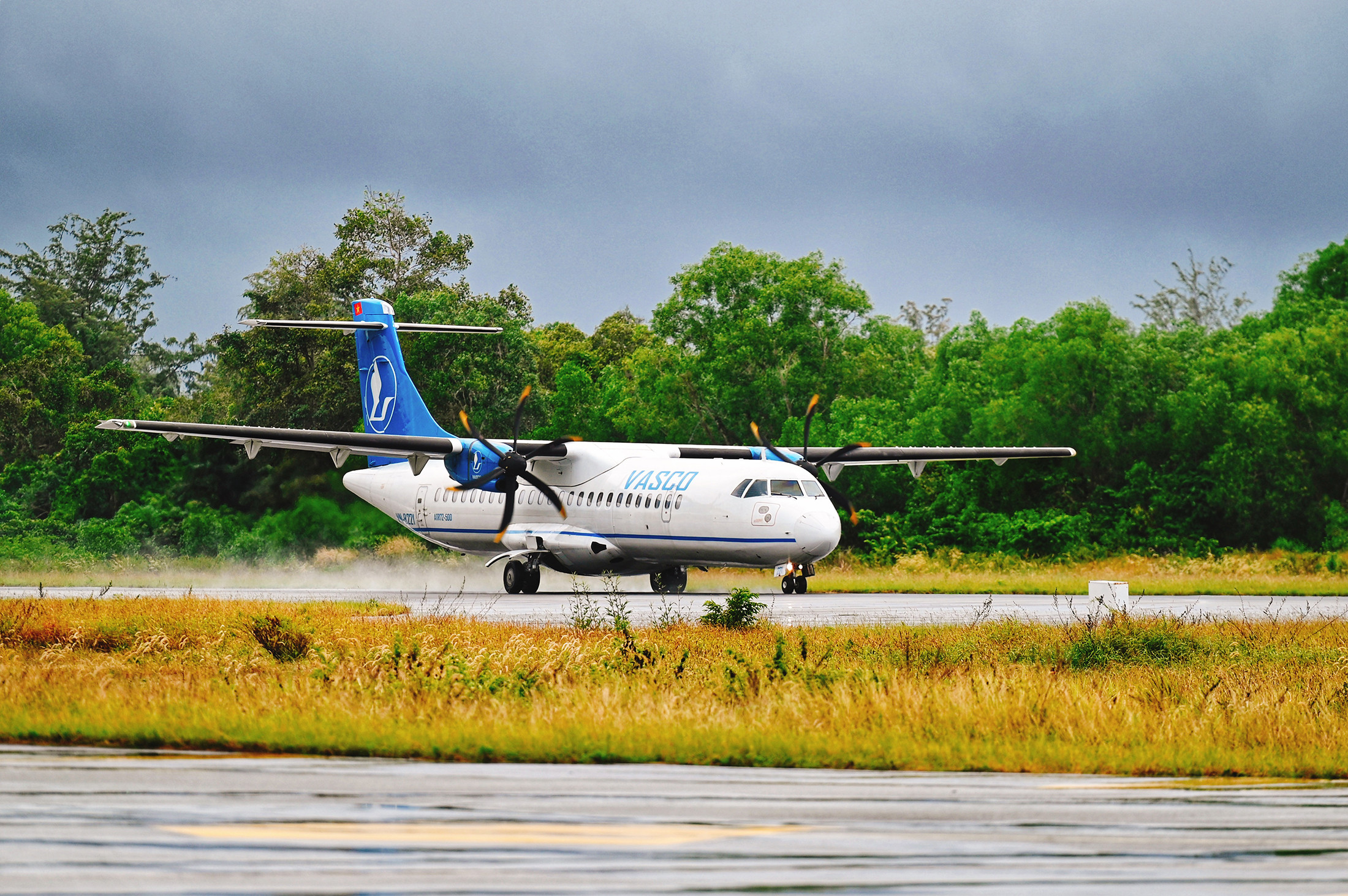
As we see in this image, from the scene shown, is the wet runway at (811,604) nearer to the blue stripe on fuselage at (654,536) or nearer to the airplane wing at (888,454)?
the blue stripe on fuselage at (654,536)

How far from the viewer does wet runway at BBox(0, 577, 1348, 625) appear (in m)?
21.0

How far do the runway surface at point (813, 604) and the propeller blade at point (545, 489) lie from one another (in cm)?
187

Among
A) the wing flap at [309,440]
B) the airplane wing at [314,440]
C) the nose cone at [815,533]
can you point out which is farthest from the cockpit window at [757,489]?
the airplane wing at [314,440]

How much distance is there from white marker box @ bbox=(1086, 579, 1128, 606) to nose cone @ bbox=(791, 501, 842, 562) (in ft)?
15.4

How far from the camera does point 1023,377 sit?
171 ft

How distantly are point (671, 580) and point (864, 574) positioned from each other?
1111 cm

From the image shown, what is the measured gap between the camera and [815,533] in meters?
25.5

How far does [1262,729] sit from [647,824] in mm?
5711

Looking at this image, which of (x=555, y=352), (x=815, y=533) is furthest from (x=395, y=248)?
(x=815, y=533)

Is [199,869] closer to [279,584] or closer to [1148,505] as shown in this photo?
[279,584]

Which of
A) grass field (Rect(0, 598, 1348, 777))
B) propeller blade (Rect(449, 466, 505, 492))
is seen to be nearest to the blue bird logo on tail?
propeller blade (Rect(449, 466, 505, 492))

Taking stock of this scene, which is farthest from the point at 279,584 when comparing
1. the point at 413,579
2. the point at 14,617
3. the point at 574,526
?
the point at 14,617

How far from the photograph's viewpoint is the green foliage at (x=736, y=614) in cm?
1808

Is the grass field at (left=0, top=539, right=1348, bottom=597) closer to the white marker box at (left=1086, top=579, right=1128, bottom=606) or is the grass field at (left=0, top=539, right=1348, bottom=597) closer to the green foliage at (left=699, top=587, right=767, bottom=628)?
the white marker box at (left=1086, top=579, right=1128, bottom=606)
